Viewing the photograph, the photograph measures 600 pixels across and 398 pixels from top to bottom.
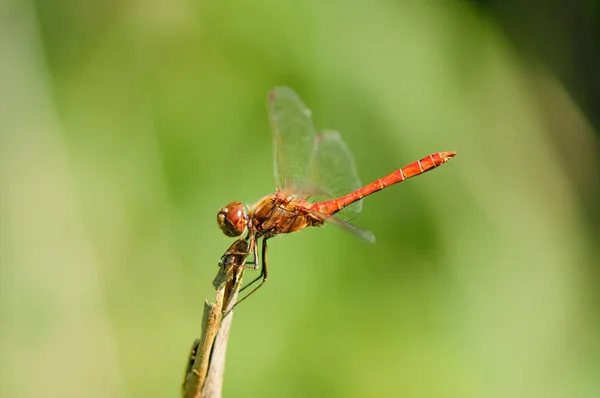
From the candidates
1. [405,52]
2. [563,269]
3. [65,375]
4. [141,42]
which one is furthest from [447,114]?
[65,375]

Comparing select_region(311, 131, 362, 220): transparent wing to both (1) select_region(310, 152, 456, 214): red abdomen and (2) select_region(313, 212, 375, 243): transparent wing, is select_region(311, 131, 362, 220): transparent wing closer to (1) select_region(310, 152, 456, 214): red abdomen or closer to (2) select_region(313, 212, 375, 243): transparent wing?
(1) select_region(310, 152, 456, 214): red abdomen

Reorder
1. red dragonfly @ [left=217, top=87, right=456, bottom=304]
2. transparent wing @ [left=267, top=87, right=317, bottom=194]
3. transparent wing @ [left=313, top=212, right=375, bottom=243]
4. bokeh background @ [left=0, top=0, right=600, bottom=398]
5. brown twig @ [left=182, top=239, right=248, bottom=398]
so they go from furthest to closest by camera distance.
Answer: bokeh background @ [left=0, top=0, right=600, bottom=398]
transparent wing @ [left=267, top=87, right=317, bottom=194]
red dragonfly @ [left=217, top=87, right=456, bottom=304]
transparent wing @ [left=313, top=212, right=375, bottom=243]
brown twig @ [left=182, top=239, right=248, bottom=398]

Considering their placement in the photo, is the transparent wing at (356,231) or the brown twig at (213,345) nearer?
the brown twig at (213,345)

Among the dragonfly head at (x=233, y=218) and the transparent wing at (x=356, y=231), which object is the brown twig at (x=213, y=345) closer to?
the dragonfly head at (x=233, y=218)

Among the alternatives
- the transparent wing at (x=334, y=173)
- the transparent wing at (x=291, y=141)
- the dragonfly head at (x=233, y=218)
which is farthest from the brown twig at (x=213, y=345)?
the transparent wing at (x=334, y=173)

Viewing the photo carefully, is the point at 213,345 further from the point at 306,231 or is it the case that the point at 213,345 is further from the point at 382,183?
the point at 306,231

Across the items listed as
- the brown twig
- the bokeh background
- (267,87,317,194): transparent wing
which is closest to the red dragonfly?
(267,87,317,194): transparent wing

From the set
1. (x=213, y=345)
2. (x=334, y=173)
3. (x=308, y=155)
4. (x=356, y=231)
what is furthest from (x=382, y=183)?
(x=213, y=345)
